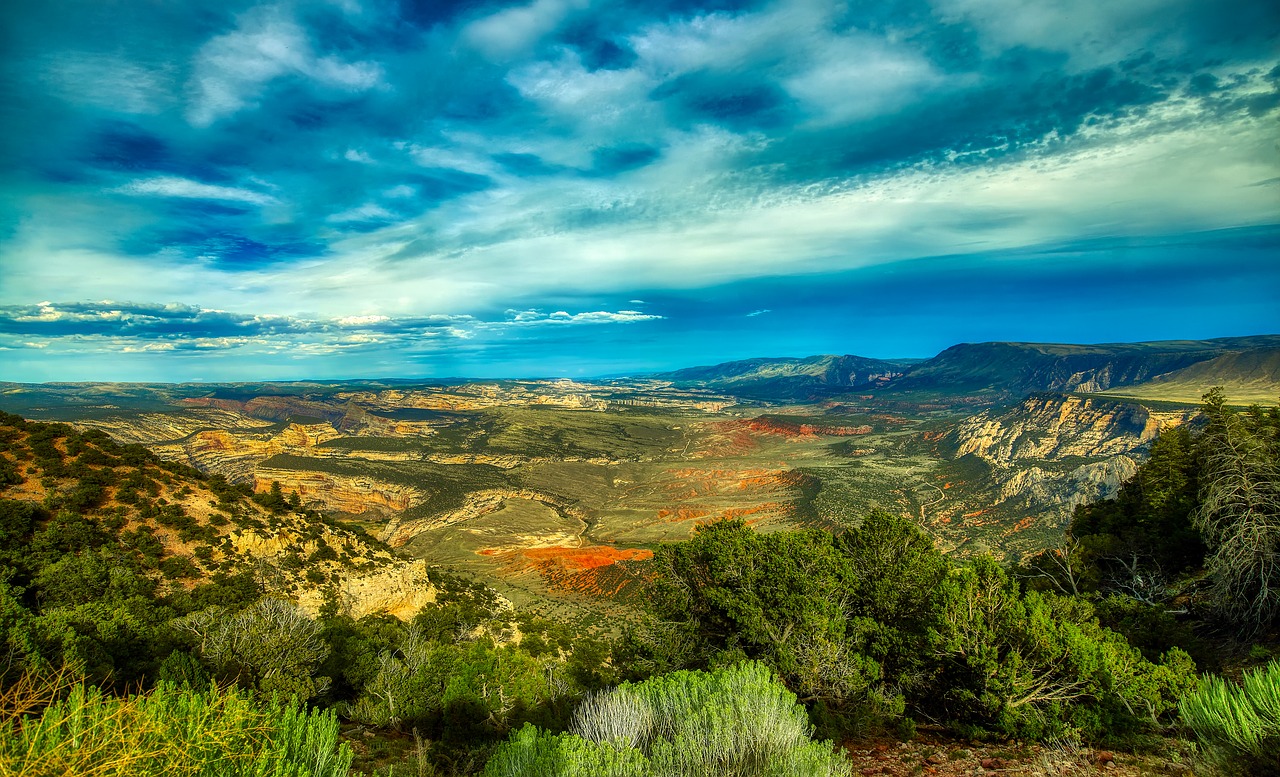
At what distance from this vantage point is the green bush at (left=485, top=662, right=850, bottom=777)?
22.0 ft

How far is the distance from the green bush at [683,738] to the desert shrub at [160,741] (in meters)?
2.46

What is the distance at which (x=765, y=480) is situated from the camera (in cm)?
12875

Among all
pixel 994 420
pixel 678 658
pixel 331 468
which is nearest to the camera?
pixel 678 658

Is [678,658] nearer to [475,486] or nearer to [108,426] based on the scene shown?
[475,486]

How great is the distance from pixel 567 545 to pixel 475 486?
99.9 ft

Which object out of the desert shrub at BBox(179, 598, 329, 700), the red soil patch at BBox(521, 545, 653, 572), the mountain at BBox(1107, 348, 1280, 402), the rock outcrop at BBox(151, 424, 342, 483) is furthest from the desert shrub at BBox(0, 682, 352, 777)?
the mountain at BBox(1107, 348, 1280, 402)

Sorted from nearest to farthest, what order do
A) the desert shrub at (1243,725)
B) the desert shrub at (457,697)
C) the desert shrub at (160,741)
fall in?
the desert shrub at (160,741), the desert shrub at (1243,725), the desert shrub at (457,697)

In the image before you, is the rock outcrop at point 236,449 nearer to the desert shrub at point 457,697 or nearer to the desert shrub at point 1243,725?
the desert shrub at point 457,697

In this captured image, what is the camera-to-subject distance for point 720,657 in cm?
1514

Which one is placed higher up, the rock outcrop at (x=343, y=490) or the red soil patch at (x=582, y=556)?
the rock outcrop at (x=343, y=490)

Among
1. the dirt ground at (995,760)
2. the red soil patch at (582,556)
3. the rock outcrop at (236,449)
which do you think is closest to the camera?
the dirt ground at (995,760)

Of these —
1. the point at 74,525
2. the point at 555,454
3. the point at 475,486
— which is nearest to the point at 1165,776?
the point at 74,525

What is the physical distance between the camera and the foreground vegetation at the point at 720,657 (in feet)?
19.2

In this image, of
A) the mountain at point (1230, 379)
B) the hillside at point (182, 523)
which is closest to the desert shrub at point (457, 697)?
the hillside at point (182, 523)
